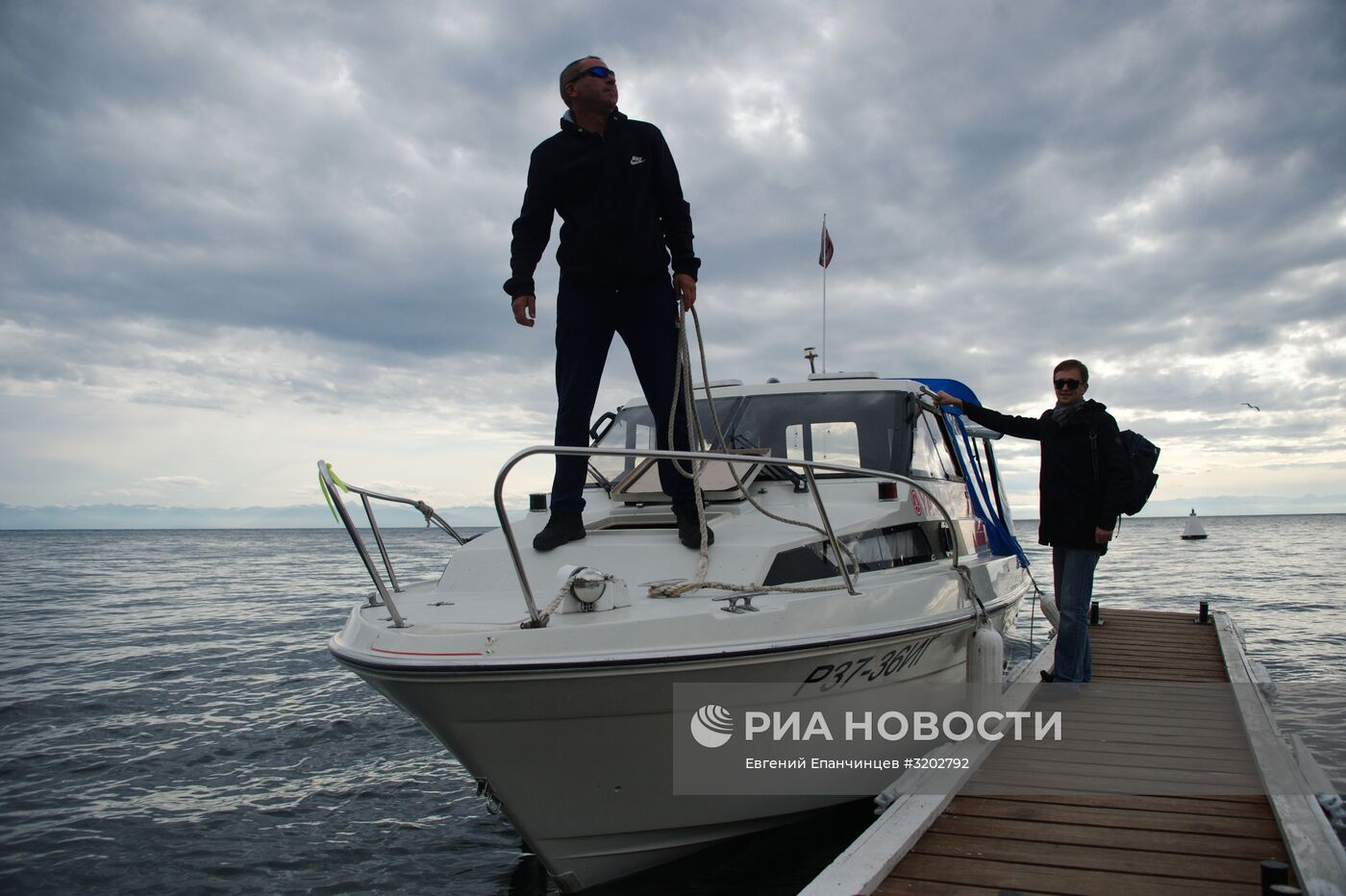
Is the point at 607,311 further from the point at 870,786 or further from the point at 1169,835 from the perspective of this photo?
the point at 1169,835

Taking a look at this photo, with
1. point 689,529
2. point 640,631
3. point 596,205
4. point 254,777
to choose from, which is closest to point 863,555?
point 689,529

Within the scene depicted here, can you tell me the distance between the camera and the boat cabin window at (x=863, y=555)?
380 cm

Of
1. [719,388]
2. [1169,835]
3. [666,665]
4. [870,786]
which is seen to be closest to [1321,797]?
[1169,835]

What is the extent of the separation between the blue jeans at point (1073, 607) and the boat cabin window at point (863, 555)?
→ 78cm

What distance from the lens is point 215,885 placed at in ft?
13.9

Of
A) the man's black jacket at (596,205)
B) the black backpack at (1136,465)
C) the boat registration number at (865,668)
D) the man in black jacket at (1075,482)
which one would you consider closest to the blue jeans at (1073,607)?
the man in black jacket at (1075,482)

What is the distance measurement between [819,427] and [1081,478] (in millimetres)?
1549

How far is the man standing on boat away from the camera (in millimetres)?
3898

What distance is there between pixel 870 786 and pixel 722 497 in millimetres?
1583

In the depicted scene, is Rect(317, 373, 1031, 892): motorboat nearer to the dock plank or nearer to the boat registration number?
the boat registration number

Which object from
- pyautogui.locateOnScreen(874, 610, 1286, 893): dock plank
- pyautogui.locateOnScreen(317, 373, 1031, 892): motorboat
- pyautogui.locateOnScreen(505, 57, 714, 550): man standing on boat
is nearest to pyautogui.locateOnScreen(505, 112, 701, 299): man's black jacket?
pyautogui.locateOnScreen(505, 57, 714, 550): man standing on boat

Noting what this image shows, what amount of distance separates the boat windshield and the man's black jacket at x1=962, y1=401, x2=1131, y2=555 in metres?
0.82

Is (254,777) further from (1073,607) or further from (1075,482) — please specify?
(1075,482)

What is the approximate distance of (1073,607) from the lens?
4.87 m
